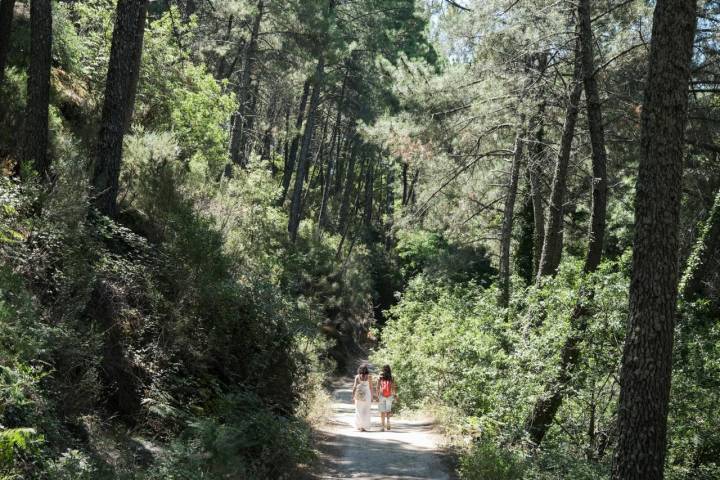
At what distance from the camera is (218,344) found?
10.4 metres

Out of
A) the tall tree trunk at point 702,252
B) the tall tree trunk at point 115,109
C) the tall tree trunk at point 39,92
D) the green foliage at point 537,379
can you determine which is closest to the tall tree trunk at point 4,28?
the tall tree trunk at point 39,92

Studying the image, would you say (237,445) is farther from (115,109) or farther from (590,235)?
(590,235)

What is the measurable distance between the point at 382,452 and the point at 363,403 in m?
2.76

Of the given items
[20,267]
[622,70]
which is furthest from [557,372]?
[20,267]

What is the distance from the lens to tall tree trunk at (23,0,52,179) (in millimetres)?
9414

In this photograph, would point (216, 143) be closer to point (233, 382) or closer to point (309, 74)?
point (309, 74)

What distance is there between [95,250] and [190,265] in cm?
215

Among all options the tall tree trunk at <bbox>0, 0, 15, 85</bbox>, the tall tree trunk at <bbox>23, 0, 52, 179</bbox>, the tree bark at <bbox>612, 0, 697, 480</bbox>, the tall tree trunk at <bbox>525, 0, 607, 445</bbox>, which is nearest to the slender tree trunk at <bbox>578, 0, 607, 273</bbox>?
the tall tree trunk at <bbox>525, 0, 607, 445</bbox>

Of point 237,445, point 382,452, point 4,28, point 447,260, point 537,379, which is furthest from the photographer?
point 447,260

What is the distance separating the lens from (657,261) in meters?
6.32

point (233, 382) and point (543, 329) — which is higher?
point (543, 329)

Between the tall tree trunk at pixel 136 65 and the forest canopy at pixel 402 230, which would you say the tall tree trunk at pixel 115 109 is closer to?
the forest canopy at pixel 402 230

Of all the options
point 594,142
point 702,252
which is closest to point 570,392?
point 594,142

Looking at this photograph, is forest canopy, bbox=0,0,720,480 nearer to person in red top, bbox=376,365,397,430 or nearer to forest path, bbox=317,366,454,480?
forest path, bbox=317,366,454,480
